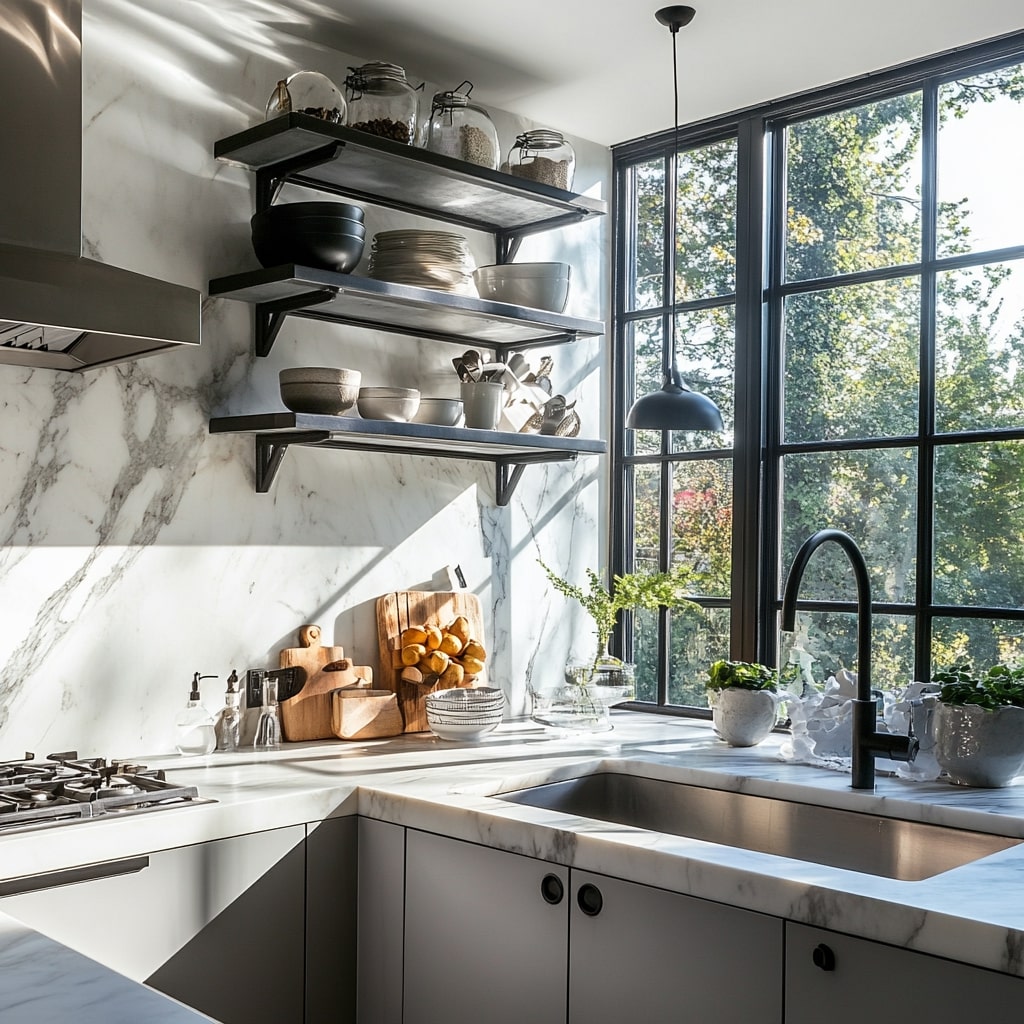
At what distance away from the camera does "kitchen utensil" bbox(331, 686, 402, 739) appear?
2.70 m

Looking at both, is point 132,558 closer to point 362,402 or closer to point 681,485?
point 362,402

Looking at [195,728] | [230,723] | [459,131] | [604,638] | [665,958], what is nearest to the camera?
[665,958]

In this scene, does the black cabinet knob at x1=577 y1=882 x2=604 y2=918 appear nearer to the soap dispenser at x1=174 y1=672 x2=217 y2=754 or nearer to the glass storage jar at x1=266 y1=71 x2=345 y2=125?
the soap dispenser at x1=174 y1=672 x2=217 y2=754

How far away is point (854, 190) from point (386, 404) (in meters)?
1.32

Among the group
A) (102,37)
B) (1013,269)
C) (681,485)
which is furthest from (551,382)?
(102,37)

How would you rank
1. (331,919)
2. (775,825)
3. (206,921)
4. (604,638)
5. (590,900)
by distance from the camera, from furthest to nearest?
(604,638) < (775,825) < (331,919) < (206,921) < (590,900)

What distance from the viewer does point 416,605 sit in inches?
117

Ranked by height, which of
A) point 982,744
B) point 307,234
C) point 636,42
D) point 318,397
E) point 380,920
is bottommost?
point 380,920

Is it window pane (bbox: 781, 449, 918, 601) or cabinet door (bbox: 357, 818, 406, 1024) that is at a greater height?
window pane (bbox: 781, 449, 918, 601)

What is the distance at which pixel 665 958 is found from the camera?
69.1 inches

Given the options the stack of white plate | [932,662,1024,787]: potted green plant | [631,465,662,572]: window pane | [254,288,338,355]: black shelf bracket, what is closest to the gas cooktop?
[254,288,338,355]: black shelf bracket

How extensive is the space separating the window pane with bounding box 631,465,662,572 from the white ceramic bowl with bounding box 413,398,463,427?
0.89 m

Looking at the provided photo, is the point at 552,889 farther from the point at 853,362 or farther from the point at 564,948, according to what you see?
the point at 853,362

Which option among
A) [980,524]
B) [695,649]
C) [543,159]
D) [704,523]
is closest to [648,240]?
[543,159]
